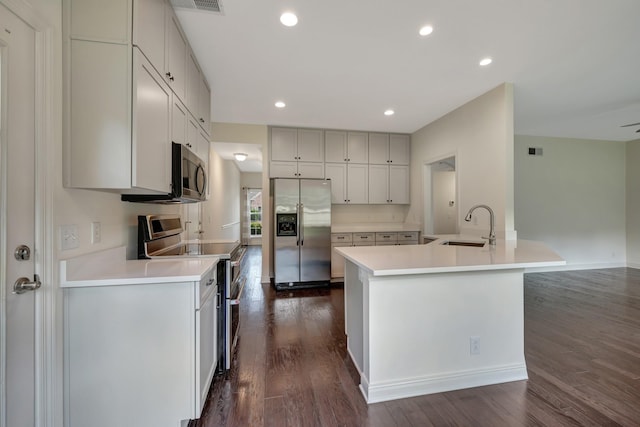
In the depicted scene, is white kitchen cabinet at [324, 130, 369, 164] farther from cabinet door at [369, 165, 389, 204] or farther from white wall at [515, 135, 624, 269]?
white wall at [515, 135, 624, 269]

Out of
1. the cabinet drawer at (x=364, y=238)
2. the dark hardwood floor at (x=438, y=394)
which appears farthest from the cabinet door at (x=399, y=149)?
the dark hardwood floor at (x=438, y=394)

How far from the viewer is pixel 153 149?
5.16 ft

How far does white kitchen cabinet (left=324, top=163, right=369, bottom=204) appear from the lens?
465 cm

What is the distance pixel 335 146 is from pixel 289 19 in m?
2.71

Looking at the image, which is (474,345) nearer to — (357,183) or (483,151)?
(483,151)

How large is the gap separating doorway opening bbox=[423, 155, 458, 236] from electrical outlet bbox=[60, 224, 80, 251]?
4430 mm

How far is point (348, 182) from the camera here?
472cm

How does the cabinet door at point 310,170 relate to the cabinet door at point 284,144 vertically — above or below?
below

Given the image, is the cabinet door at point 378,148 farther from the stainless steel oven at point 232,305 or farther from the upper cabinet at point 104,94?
the upper cabinet at point 104,94

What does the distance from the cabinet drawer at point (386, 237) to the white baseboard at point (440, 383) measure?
109 inches

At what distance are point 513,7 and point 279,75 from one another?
6.72 ft

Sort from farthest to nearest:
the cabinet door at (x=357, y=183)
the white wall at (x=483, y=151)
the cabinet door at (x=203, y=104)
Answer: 1. the cabinet door at (x=357, y=183)
2. the white wall at (x=483, y=151)
3. the cabinet door at (x=203, y=104)

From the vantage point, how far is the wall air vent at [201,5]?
71.4 inches

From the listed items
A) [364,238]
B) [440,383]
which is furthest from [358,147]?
[440,383]
